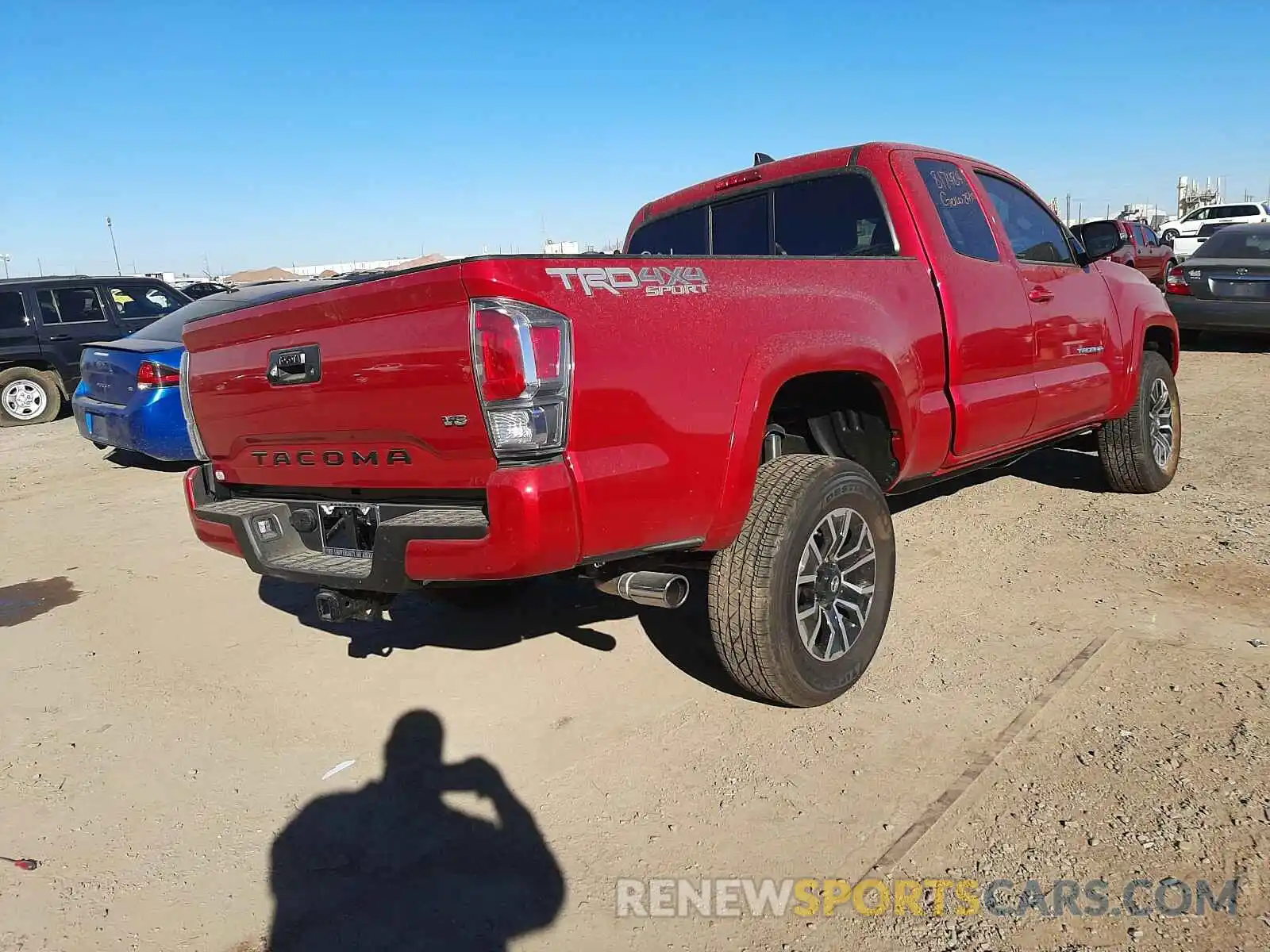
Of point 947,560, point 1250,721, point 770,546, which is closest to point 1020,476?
point 947,560

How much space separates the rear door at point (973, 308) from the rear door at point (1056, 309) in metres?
0.15

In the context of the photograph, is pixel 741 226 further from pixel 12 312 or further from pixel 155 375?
pixel 12 312

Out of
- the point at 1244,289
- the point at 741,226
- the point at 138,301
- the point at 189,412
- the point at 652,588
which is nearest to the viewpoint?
the point at 652,588

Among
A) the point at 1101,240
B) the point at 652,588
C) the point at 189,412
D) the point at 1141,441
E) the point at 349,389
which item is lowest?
the point at 1141,441

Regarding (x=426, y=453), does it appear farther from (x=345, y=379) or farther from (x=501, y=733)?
(x=501, y=733)

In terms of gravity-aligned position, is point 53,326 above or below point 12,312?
below

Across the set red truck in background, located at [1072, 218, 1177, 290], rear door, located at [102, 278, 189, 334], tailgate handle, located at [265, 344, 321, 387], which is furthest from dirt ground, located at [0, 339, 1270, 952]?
red truck in background, located at [1072, 218, 1177, 290]

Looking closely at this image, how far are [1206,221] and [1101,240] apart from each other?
28.8m

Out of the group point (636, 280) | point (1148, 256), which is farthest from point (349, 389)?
point (1148, 256)

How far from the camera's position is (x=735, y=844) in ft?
8.16

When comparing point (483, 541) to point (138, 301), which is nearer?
point (483, 541)

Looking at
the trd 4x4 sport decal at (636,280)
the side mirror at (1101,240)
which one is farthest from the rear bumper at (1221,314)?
the trd 4x4 sport decal at (636,280)

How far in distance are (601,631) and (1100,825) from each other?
2.16m

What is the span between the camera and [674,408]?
8.51 feet
